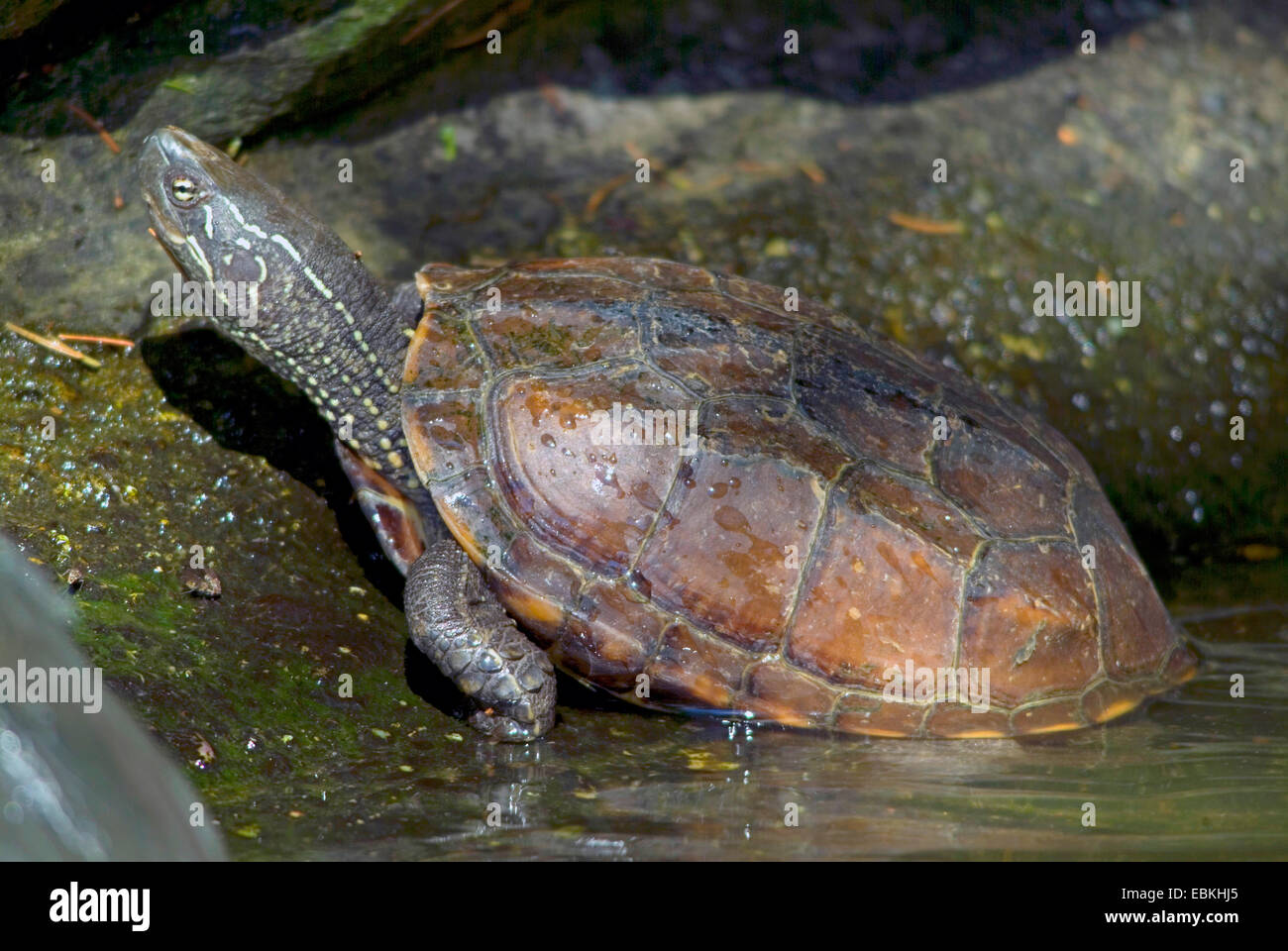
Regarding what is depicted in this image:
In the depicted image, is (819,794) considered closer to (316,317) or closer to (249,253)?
(316,317)

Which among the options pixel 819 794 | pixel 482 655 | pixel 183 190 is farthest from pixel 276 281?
pixel 819 794

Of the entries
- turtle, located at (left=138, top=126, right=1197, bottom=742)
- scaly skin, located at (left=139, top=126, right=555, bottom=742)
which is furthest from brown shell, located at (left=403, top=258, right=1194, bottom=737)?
scaly skin, located at (left=139, top=126, right=555, bottom=742)

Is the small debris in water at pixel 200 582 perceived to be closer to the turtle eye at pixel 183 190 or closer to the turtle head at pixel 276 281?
the turtle head at pixel 276 281

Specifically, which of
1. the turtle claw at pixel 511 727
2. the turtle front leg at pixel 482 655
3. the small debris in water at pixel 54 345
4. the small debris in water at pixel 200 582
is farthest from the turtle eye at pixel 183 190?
the turtle claw at pixel 511 727

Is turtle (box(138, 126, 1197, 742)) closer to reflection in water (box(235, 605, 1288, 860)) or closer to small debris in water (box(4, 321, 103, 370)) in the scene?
reflection in water (box(235, 605, 1288, 860))
